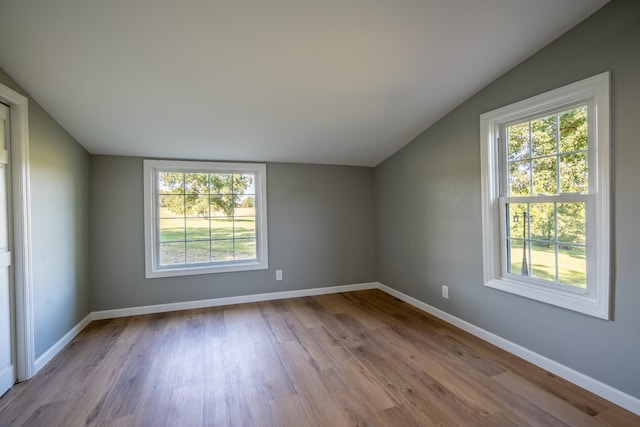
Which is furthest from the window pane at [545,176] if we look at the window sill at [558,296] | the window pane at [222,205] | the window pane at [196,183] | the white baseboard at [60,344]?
the white baseboard at [60,344]

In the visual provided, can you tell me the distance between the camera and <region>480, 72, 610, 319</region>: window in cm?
179

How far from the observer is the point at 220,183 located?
3.59 metres

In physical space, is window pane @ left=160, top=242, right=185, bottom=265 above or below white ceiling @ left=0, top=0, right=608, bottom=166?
below

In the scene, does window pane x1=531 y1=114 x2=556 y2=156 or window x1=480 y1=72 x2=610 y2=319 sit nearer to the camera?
window x1=480 y1=72 x2=610 y2=319

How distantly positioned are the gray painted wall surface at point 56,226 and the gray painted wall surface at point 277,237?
163mm

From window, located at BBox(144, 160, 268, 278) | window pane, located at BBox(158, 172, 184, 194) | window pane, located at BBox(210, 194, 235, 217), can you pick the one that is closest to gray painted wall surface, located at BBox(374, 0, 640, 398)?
window, located at BBox(144, 160, 268, 278)

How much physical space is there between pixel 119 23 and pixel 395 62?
1.75m

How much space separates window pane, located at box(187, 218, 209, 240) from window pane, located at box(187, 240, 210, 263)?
73mm

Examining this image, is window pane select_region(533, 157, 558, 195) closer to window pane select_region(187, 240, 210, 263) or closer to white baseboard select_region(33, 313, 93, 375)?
window pane select_region(187, 240, 210, 263)

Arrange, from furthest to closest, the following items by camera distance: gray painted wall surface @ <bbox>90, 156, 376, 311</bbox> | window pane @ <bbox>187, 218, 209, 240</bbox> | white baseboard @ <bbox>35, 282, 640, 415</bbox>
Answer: window pane @ <bbox>187, 218, 209, 240</bbox>
gray painted wall surface @ <bbox>90, 156, 376, 311</bbox>
white baseboard @ <bbox>35, 282, 640, 415</bbox>

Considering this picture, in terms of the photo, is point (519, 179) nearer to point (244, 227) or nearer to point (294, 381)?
point (294, 381)

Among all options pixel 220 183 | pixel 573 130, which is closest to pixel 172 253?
pixel 220 183

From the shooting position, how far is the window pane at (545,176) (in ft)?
A: 6.89

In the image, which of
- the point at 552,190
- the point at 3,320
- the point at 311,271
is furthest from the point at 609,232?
the point at 3,320
